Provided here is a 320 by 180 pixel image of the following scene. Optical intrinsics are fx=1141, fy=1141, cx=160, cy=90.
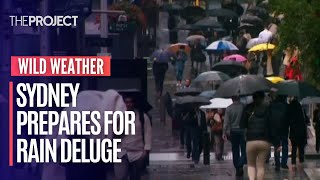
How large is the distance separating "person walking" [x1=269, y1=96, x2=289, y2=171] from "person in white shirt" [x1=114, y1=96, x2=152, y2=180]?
225 inches

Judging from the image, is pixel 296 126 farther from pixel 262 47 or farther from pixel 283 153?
pixel 262 47

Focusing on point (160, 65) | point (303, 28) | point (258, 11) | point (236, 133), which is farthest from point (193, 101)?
point (258, 11)

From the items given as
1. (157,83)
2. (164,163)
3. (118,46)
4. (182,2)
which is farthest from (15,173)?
(182,2)

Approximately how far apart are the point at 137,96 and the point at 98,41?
2.95ft

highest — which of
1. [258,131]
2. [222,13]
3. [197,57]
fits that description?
[222,13]

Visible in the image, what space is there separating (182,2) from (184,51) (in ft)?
36.7

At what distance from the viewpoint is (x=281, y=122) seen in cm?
2150

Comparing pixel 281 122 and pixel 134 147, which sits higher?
pixel 134 147

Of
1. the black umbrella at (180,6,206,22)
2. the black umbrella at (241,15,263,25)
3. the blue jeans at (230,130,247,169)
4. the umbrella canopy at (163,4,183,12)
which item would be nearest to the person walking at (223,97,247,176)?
the blue jeans at (230,130,247,169)

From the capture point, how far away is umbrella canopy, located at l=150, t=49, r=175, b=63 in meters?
29.8

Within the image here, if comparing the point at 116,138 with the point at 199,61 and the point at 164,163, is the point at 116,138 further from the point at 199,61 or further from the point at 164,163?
Answer: the point at 199,61

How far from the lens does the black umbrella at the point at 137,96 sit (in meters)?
14.4

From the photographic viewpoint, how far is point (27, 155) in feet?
44.8

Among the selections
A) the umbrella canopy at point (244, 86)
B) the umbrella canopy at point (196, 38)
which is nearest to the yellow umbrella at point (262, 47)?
the umbrella canopy at point (196, 38)
